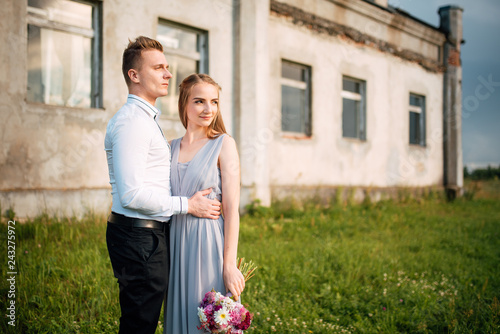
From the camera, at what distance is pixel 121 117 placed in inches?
73.5

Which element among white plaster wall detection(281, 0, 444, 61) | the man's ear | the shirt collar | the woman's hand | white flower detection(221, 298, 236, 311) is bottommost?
white flower detection(221, 298, 236, 311)

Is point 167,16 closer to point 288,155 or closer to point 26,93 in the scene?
point 26,93

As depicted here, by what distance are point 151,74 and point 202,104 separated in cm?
33

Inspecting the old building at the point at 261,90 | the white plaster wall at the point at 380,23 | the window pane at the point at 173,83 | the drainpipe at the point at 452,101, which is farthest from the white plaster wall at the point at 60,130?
the drainpipe at the point at 452,101

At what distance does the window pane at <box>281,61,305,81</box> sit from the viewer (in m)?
9.15

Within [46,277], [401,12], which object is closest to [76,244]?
[46,277]

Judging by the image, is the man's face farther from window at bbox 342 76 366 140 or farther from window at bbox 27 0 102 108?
window at bbox 342 76 366 140

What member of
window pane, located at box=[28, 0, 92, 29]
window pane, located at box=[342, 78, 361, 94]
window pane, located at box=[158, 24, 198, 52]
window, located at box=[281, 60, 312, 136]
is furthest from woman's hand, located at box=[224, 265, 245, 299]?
window pane, located at box=[342, 78, 361, 94]

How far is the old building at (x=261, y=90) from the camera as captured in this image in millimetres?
5676

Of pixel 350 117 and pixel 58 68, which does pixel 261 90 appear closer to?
pixel 58 68

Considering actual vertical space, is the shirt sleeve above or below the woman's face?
below

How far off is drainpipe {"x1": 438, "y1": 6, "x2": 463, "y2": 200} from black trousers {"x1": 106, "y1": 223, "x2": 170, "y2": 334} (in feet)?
44.3

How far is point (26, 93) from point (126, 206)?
4.75 m

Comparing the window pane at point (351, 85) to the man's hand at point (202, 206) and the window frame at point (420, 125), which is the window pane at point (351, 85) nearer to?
the window frame at point (420, 125)
